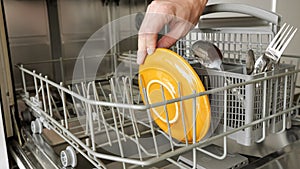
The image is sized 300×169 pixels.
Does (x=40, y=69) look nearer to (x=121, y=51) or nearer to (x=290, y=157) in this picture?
(x=121, y=51)

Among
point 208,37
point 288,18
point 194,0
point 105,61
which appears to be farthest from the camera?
point 288,18

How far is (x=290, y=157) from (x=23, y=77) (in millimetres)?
617

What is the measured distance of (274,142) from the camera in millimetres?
677

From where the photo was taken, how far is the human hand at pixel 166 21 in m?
0.52

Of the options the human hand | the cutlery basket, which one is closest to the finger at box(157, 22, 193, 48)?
the human hand

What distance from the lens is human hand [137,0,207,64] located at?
52 centimetres

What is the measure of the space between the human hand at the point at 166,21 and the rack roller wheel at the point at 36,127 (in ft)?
0.97

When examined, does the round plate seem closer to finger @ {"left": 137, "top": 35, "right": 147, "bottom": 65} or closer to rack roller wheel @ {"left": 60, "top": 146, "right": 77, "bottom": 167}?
finger @ {"left": 137, "top": 35, "right": 147, "bottom": 65}

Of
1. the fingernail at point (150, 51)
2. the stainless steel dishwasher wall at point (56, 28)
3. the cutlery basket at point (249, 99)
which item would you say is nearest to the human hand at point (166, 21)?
the fingernail at point (150, 51)

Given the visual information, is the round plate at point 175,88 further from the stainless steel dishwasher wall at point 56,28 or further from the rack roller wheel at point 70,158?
the stainless steel dishwasher wall at point 56,28

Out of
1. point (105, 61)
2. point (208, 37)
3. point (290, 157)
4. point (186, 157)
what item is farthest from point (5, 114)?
point (290, 157)

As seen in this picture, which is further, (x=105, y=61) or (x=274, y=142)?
(x=105, y=61)

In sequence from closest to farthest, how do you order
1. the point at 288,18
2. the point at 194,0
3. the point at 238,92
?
the point at 238,92 < the point at 194,0 < the point at 288,18

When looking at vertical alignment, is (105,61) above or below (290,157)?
above
